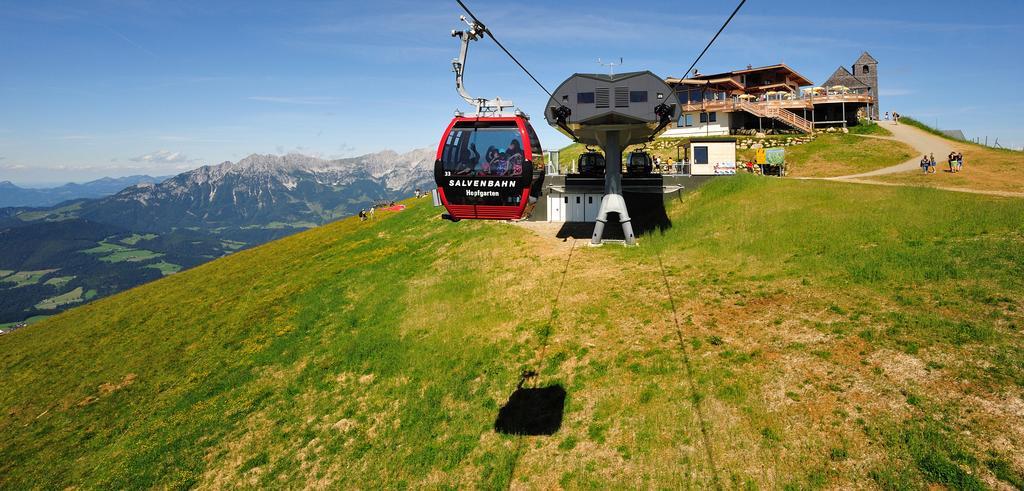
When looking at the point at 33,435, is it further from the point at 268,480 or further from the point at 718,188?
the point at 718,188

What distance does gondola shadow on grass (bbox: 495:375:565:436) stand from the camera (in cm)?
1503

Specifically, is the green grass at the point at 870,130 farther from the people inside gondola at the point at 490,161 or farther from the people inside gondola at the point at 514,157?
the people inside gondola at the point at 490,161

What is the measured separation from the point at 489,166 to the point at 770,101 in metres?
57.6

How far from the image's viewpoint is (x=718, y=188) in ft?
119

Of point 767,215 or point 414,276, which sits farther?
point 414,276

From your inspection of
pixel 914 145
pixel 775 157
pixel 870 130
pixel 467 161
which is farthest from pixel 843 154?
pixel 467 161

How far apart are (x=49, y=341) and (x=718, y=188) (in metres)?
55.5

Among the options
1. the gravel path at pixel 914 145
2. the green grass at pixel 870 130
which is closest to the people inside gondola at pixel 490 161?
the gravel path at pixel 914 145

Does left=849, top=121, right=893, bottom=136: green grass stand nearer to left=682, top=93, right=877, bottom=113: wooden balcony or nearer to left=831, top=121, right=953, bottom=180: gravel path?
left=831, top=121, right=953, bottom=180: gravel path

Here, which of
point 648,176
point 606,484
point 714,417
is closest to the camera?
point 606,484

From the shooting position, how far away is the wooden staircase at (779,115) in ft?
182

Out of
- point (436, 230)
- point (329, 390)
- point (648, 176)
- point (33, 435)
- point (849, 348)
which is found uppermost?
point (648, 176)

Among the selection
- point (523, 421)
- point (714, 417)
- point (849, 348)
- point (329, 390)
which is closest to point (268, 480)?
point (329, 390)

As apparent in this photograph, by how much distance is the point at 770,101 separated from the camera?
58.5m
